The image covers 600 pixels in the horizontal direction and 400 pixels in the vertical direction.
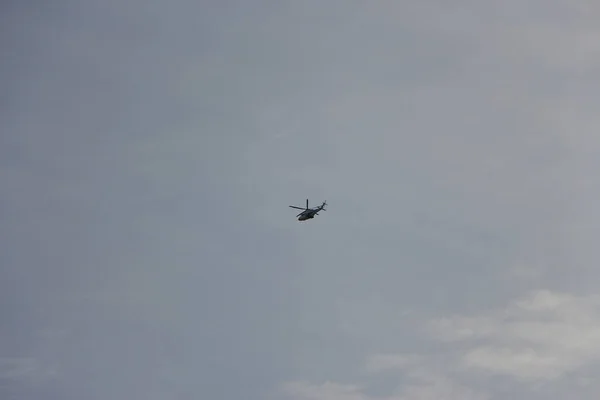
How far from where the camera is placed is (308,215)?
77875mm
